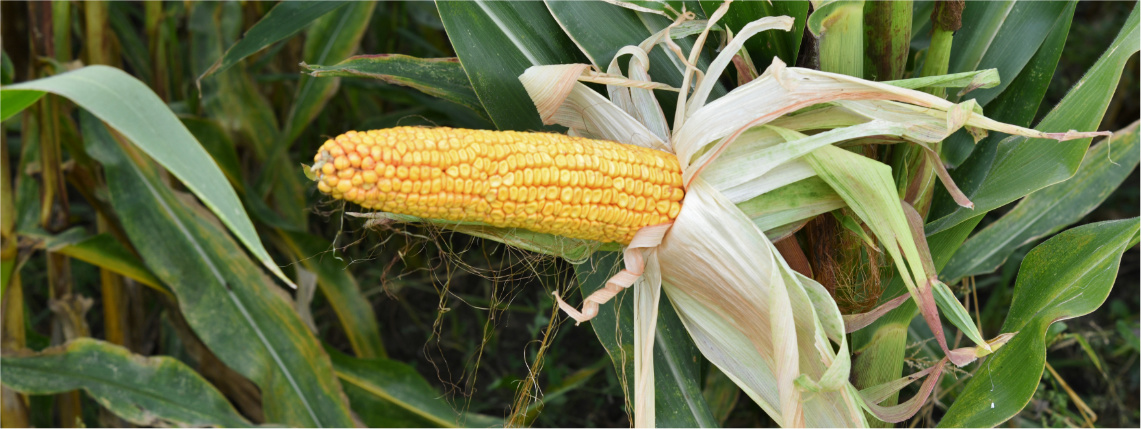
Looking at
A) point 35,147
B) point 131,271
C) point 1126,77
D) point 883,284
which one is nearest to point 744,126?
point 883,284

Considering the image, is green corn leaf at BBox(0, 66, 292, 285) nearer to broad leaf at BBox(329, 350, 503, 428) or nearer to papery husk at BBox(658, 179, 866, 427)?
papery husk at BBox(658, 179, 866, 427)

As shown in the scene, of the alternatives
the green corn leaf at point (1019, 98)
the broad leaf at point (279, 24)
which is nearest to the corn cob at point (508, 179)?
the green corn leaf at point (1019, 98)

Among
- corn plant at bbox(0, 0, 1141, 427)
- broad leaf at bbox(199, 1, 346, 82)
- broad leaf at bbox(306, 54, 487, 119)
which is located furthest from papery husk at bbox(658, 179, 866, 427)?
broad leaf at bbox(199, 1, 346, 82)

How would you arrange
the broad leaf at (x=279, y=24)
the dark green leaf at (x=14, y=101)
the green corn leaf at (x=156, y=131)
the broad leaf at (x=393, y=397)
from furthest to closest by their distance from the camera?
the broad leaf at (x=393, y=397)
the broad leaf at (x=279, y=24)
the dark green leaf at (x=14, y=101)
the green corn leaf at (x=156, y=131)

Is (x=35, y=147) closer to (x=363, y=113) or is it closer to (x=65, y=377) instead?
(x=65, y=377)

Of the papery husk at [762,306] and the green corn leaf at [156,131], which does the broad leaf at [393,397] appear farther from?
the green corn leaf at [156,131]
